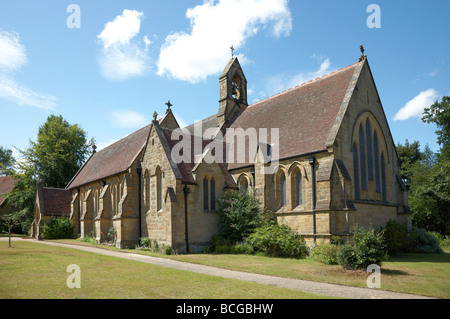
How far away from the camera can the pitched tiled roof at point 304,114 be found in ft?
69.8

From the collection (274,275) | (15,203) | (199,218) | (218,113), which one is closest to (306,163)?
(199,218)

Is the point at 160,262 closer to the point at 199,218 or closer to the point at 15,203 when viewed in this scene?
the point at 199,218

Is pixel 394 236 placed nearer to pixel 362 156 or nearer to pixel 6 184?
pixel 362 156

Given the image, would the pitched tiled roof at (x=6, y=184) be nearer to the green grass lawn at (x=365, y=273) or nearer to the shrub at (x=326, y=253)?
the green grass lawn at (x=365, y=273)

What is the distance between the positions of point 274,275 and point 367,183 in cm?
1168

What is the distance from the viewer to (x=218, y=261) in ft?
54.6

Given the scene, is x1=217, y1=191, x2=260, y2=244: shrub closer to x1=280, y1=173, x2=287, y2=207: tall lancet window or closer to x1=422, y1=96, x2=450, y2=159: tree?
x1=280, y1=173, x2=287, y2=207: tall lancet window

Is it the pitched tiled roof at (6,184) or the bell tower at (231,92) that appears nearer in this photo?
the bell tower at (231,92)

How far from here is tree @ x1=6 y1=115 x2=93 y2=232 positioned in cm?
4267

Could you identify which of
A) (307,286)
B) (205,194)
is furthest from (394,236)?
(307,286)

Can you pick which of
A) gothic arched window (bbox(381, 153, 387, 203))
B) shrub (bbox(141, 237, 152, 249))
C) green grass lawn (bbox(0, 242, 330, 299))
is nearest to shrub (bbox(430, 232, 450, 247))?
gothic arched window (bbox(381, 153, 387, 203))

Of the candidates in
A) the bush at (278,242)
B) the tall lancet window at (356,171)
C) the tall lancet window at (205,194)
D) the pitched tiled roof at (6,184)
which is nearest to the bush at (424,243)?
the tall lancet window at (356,171)

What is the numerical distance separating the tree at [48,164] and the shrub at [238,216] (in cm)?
3016

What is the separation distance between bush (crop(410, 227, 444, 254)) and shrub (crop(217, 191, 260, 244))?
10.8m
